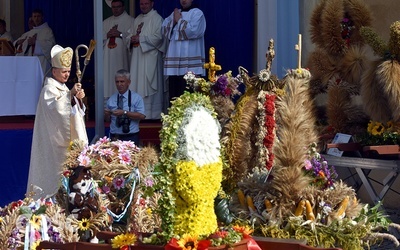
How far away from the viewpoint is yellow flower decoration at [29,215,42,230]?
460cm

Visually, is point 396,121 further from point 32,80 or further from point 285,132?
point 32,80

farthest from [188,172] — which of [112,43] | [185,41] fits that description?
[112,43]

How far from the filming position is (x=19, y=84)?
31.6 feet

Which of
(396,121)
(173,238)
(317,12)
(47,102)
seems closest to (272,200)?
(173,238)

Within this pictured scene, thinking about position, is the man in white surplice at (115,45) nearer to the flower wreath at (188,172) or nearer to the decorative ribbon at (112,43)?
the decorative ribbon at (112,43)

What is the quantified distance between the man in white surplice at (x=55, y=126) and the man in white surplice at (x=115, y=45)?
11.3 ft

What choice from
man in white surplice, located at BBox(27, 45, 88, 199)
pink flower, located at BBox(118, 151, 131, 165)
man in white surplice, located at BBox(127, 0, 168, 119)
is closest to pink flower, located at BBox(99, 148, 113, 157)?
pink flower, located at BBox(118, 151, 131, 165)

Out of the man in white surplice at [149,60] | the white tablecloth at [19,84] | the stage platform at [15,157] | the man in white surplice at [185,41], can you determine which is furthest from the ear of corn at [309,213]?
the man in white surplice at [149,60]

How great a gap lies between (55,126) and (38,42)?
456 centimetres

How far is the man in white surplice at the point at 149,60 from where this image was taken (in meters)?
10.2

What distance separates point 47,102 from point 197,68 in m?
2.90

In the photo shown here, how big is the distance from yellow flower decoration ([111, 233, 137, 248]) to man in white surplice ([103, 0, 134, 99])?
671 cm

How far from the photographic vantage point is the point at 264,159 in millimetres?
5578

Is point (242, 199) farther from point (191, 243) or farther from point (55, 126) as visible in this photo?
point (55, 126)
